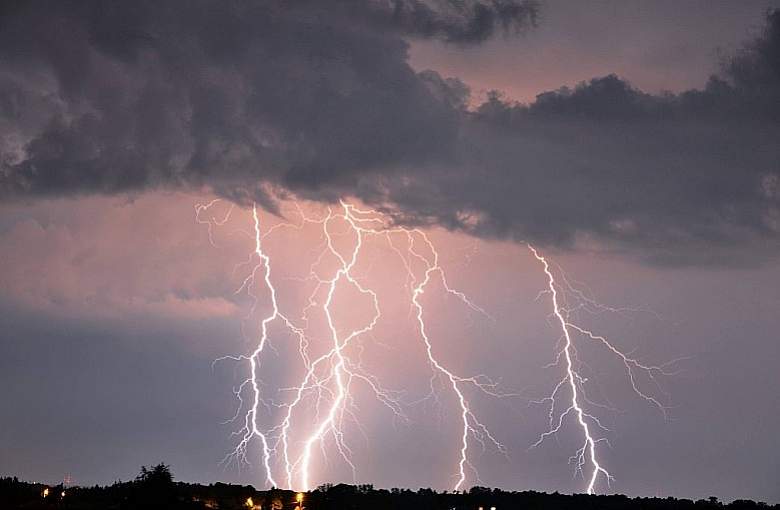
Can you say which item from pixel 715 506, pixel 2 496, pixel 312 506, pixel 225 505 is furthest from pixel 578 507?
pixel 2 496

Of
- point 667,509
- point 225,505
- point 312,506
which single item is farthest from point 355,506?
point 667,509

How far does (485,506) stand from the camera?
339 feet

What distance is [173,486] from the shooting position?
66.1 m

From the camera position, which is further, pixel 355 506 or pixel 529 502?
pixel 529 502

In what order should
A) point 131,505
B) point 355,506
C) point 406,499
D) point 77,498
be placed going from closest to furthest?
1. point 131,505
2. point 77,498
3. point 355,506
4. point 406,499

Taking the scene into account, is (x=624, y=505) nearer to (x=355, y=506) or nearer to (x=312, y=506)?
(x=355, y=506)

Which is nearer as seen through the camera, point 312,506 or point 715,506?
point 312,506

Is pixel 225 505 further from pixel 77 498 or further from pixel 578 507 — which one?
pixel 578 507

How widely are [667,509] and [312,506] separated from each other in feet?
134

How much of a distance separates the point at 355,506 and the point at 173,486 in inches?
1172

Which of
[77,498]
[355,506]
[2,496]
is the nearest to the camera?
[2,496]

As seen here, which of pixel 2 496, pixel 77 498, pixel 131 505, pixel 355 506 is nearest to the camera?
pixel 131 505

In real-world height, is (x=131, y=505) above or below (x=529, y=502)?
below

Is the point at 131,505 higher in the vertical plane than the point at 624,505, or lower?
lower
